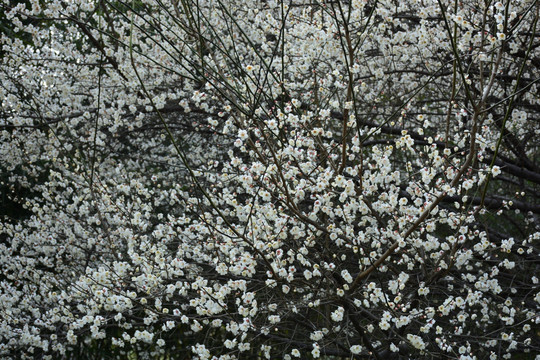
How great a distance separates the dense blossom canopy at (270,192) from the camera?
12.7 feet

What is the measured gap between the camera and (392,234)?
376 cm

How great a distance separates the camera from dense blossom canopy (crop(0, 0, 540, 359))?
12.7ft

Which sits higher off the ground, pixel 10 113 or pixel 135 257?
pixel 10 113

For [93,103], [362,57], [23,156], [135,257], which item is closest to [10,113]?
[23,156]

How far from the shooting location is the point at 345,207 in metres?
3.77

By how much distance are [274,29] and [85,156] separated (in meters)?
2.63

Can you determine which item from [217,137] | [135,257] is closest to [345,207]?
[135,257]

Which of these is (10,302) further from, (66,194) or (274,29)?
(274,29)

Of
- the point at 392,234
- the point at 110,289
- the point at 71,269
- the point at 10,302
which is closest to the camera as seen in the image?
the point at 392,234

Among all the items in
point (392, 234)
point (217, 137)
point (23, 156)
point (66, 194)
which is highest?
point (217, 137)

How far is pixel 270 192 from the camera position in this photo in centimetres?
353

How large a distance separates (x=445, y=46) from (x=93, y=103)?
338 cm

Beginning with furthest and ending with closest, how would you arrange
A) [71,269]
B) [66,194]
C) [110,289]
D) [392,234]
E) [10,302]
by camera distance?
1. [66,194]
2. [71,269]
3. [10,302]
4. [110,289]
5. [392,234]

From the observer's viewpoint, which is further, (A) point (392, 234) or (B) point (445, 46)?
(B) point (445, 46)
